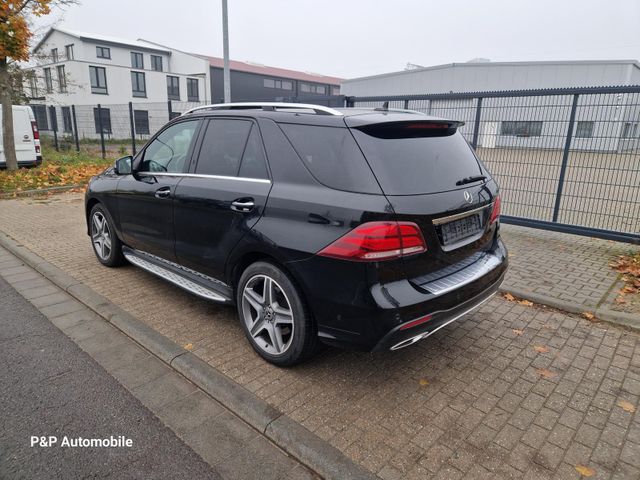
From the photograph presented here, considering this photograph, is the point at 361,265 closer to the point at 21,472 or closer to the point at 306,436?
the point at 306,436

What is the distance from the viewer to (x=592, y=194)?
6195 millimetres

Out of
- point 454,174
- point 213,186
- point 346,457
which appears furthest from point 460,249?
point 213,186

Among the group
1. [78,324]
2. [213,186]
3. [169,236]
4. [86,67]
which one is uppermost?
[86,67]

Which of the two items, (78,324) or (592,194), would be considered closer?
(78,324)

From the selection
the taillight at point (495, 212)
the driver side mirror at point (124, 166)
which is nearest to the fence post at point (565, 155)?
the taillight at point (495, 212)

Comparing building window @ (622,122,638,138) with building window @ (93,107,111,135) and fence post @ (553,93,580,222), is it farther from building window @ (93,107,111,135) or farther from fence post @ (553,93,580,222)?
building window @ (93,107,111,135)

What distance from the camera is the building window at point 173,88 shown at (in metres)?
46.6

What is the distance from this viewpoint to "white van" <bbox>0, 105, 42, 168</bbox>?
13.7 m

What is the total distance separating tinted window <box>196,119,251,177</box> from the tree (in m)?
11.4

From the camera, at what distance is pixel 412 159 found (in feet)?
9.48

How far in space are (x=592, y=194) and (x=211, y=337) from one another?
558 cm

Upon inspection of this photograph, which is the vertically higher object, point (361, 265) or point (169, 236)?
point (361, 265)

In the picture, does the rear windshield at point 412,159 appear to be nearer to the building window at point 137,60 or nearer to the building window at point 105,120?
the building window at point 105,120

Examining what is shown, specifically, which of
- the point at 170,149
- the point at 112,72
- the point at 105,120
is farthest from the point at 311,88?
the point at 170,149
